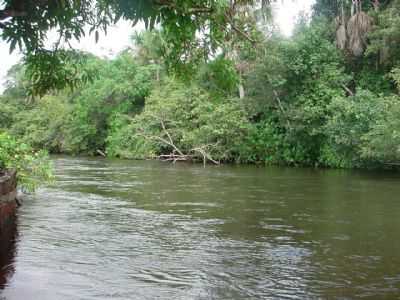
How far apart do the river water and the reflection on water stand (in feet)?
0.18

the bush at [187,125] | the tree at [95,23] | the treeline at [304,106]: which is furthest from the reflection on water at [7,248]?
the bush at [187,125]

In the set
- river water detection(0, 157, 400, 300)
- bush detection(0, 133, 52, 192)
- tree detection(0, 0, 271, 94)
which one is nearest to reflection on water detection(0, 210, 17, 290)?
river water detection(0, 157, 400, 300)

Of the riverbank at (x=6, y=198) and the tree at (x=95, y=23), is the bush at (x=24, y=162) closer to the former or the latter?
the riverbank at (x=6, y=198)

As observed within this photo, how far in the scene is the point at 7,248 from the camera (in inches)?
356

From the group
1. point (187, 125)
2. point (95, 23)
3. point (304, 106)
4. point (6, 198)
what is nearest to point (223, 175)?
point (304, 106)

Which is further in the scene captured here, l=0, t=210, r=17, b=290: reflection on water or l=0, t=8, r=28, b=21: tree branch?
l=0, t=210, r=17, b=290: reflection on water

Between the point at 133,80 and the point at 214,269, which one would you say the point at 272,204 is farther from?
the point at 133,80

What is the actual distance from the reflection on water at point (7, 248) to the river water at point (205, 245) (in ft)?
0.18

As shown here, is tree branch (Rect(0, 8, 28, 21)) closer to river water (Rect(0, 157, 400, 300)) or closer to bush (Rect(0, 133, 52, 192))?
river water (Rect(0, 157, 400, 300))

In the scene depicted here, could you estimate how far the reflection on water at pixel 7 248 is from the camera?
7.42 metres

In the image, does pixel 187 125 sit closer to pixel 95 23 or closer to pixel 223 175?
pixel 223 175

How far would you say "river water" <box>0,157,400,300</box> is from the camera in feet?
22.7

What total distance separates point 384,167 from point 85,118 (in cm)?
3134

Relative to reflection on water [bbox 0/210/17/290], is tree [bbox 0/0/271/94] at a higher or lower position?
higher
